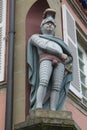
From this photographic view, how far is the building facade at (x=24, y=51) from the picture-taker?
7359mm

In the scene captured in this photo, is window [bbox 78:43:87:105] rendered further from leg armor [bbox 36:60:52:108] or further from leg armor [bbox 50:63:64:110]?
leg armor [bbox 36:60:52:108]

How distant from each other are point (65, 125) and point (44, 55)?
1.21 meters

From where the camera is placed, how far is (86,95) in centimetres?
1016

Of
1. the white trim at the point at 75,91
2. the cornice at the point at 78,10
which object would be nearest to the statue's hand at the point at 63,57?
the white trim at the point at 75,91

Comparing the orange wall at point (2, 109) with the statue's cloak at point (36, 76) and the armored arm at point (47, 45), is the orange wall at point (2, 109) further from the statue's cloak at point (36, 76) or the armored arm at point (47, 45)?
the armored arm at point (47, 45)

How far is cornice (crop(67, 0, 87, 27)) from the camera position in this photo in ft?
34.0

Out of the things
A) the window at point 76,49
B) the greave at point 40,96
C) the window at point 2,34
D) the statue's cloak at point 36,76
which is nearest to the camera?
the greave at point 40,96

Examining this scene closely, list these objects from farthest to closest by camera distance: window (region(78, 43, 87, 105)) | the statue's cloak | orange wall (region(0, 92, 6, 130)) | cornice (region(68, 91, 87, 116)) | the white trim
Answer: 1. window (region(78, 43, 87, 105))
2. the white trim
3. cornice (region(68, 91, 87, 116))
4. orange wall (region(0, 92, 6, 130))
5. the statue's cloak

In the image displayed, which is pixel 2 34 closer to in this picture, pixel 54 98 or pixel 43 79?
pixel 43 79

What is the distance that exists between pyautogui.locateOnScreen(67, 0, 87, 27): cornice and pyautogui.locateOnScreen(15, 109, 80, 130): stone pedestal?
416cm

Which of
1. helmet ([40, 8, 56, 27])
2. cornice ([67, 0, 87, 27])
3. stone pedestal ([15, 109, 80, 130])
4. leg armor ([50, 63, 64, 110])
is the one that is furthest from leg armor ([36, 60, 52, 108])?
cornice ([67, 0, 87, 27])

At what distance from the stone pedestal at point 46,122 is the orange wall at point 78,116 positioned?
5.90 feet

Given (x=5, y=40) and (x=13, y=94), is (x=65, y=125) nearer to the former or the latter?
(x=13, y=94)

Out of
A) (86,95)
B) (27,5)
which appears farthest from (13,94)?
(86,95)
